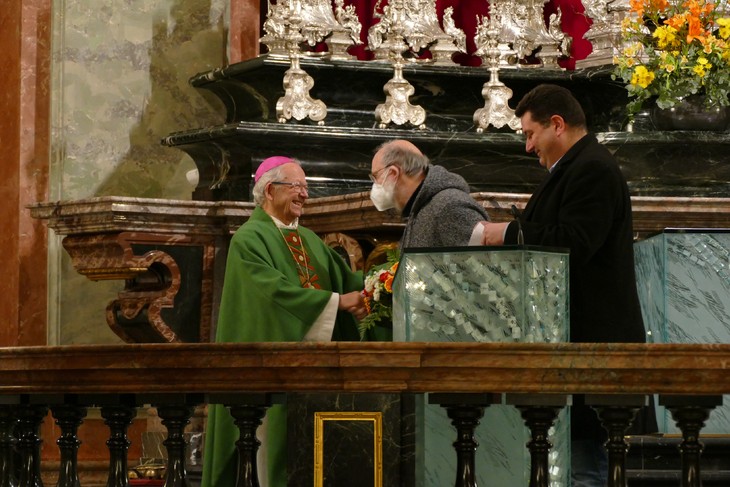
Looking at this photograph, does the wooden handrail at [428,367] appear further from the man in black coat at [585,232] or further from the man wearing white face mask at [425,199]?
the man wearing white face mask at [425,199]

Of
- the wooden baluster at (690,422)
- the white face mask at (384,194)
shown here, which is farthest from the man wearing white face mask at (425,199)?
the wooden baluster at (690,422)

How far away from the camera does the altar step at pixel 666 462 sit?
22.2 feet

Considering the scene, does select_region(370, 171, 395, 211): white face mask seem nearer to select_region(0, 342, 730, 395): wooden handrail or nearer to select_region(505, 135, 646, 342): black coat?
select_region(505, 135, 646, 342): black coat

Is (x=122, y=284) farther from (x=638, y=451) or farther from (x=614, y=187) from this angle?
(x=614, y=187)

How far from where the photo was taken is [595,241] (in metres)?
5.25

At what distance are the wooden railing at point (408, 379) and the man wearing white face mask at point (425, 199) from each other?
1.74 m

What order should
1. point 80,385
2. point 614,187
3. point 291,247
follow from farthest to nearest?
point 291,247, point 614,187, point 80,385

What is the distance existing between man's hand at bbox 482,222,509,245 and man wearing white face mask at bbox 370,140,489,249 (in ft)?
0.16

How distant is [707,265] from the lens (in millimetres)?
6840

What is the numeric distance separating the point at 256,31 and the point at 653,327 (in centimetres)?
303

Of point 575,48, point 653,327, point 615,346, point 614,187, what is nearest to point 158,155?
point 575,48

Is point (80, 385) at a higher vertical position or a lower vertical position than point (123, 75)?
lower

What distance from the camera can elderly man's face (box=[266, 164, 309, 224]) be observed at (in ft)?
21.9

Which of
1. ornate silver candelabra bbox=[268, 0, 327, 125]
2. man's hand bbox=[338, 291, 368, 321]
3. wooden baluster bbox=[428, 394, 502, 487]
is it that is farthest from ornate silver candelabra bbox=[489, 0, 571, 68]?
wooden baluster bbox=[428, 394, 502, 487]
